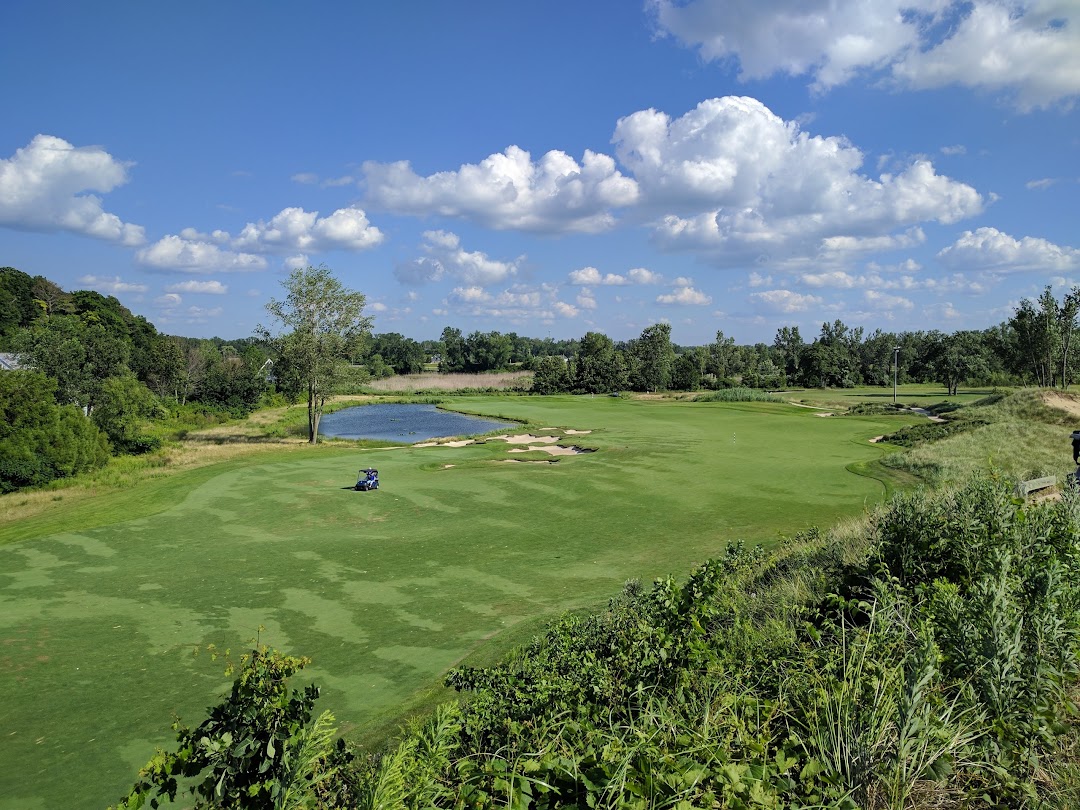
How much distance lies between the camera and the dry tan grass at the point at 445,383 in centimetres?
10575

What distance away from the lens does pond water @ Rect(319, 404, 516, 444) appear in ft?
170

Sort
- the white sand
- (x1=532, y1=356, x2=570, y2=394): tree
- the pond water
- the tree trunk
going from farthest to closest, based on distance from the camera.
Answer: (x1=532, y1=356, x2=570, y2=394): tree
the pond water
the tree trunk
the white sand

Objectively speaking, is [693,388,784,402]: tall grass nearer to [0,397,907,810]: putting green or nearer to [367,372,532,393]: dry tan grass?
[367,372,532,393]: dry tan grass

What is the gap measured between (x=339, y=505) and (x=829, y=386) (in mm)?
110007

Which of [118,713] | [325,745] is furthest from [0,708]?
[325,745]

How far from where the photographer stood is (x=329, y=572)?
15.5 meters

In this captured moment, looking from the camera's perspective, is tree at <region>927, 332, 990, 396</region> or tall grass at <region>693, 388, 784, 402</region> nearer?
tall grass at <region>693, 388, 784, 402</region>

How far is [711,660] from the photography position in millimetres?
4969

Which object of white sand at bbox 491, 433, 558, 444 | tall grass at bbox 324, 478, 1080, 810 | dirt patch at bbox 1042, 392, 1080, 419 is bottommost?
white sand at bbox 491, 433, 558, 444

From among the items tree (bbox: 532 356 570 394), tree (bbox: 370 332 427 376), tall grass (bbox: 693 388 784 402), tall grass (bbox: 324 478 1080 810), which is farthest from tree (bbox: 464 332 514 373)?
tall grass (bbox: 324 478 1080 810)

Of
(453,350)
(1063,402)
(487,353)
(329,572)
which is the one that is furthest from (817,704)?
(453,350)

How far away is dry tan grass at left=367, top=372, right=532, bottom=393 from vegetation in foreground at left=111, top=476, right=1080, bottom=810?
97.8m

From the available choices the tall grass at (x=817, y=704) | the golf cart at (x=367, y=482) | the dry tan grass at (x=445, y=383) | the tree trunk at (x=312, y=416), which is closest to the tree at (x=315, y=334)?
the tree trunk at (x=312, y=416)

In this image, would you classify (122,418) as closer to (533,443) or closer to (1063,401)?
(533,443)
